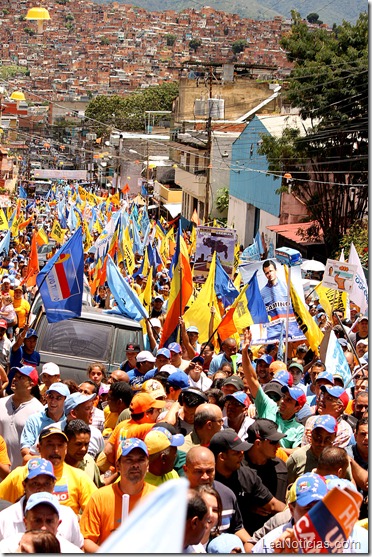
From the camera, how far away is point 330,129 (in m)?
32.4

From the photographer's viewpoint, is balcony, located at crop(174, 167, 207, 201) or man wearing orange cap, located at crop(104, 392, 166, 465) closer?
man wearing orange cap, located at crop(104, 392, 166, 465)

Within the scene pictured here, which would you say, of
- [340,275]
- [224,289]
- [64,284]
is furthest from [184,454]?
[224,289]

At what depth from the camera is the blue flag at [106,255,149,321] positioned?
12.6m

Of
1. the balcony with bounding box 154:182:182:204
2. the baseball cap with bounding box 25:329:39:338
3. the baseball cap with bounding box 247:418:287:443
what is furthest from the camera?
the balcony with bounding box 154:182:182:204

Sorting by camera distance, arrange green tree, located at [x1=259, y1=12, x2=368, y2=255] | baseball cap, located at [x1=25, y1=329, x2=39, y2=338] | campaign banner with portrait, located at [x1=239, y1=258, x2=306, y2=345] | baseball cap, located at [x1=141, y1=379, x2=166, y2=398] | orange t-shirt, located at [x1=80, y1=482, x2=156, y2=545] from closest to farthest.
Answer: orange t-shirt, located at [x1=80, y1=482, x2=156, y2=545], baseball cap, located at [x1=141, y1=379, x2=166, y2=398], baseball cap, located at [x1=25, y1=329, x2=39, y2=338], campaign banner with portrait, located at [x1=239, y1=258, x2=306, y2=345], green tree, located at [x1=259, y1=12, x2=368, y2=255]

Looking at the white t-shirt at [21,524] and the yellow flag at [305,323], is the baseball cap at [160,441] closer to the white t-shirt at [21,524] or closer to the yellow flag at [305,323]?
the white t-shirt at [21,524]

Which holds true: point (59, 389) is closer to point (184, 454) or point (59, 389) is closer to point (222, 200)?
point (184, 454)

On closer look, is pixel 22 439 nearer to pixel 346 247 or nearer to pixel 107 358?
pixel 107 358

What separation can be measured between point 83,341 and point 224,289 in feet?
13.3

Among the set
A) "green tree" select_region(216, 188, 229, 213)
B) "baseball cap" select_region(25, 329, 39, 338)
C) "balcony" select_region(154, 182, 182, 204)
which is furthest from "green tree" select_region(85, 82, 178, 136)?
"baseball cap" select_region(25, 329, 39, 338)

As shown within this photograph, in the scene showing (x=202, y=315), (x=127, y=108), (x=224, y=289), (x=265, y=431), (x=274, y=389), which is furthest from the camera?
(x=127, y=108)

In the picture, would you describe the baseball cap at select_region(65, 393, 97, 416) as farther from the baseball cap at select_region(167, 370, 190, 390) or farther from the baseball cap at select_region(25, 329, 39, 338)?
the baseball cap at select_region(25, 329, 39, 338)

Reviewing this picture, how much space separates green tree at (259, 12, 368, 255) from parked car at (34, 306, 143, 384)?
20366 mm

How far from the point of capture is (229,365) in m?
9.98
